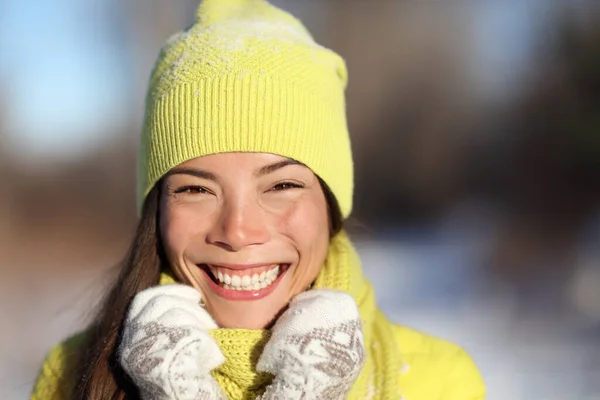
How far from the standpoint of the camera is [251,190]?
1646 millimetres

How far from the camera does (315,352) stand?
4.78 feet

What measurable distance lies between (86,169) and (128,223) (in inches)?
94.6

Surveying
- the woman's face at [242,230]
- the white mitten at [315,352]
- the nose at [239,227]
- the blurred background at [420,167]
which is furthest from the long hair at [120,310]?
the blurred background at [420,167]

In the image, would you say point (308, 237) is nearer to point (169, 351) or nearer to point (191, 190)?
point (191, 190)

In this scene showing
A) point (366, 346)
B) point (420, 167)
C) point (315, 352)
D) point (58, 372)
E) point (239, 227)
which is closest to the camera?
point (315, 352)

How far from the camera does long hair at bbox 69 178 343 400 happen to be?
1751mm

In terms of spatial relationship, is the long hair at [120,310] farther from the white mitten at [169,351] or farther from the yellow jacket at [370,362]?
the white mitten at [169,351]

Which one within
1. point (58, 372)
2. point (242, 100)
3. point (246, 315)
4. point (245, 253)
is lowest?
point (58, 372)

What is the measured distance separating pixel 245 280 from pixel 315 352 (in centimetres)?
31

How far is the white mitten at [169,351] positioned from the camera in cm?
146

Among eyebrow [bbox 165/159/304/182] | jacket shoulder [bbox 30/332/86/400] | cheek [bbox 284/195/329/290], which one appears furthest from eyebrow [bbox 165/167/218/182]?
jacket shoulder [bbox 30/332/86/400]

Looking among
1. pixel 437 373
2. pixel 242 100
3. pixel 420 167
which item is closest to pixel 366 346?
pixel 437 373

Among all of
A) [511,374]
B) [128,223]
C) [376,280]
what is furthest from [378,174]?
[511,374]

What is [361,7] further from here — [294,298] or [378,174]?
[294,298]
